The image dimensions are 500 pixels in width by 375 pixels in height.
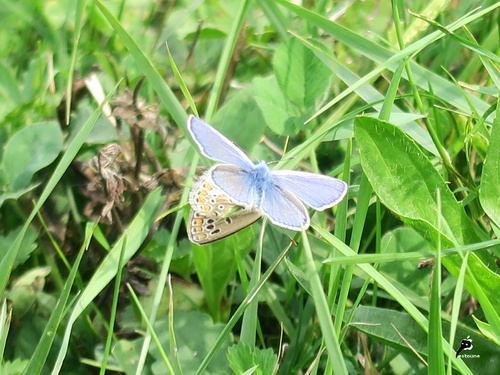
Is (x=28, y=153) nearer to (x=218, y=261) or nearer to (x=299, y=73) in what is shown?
(x=218, y=261)

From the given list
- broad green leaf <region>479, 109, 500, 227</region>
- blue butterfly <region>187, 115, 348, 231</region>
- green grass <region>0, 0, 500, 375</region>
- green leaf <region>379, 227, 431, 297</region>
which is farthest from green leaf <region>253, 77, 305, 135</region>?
broad green leaf <region>479, 109, 500, 227</region>

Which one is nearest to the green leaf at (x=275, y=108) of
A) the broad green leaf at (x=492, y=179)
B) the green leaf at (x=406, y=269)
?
the green leaf at (x=406, y=269)

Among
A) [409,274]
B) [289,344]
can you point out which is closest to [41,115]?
[289,344]

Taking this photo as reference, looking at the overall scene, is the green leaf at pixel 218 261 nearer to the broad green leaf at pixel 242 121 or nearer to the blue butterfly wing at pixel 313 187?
the blue butterfly wing at pixel 313 187

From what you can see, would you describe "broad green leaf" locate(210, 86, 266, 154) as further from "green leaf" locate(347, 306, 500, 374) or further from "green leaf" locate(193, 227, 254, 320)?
"green leaf" locate(347, 306, 500, 374)

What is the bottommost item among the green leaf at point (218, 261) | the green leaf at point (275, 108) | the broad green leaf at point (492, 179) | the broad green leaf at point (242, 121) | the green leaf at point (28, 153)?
the green leaf at point (218, 261)

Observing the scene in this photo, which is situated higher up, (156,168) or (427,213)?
(427,213)

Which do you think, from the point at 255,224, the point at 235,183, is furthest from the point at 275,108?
the point at 235,183

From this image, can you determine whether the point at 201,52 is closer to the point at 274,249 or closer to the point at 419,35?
the point at 419,35
